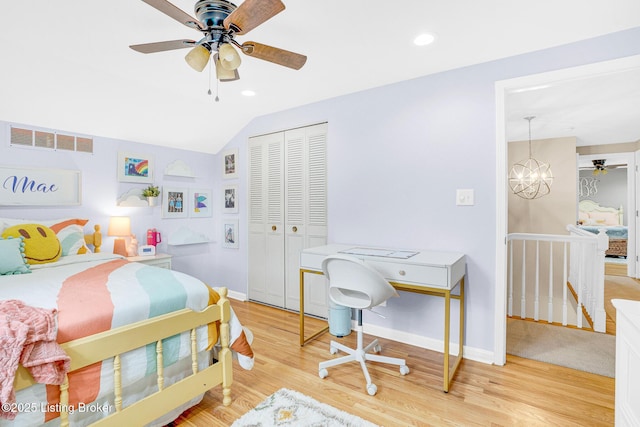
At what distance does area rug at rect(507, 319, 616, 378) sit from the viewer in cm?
233

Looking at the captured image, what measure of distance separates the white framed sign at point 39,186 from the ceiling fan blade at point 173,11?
8.08 ft

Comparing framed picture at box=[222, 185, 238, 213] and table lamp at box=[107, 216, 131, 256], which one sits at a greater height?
framed picture at box=[222, 185, 238, 213]

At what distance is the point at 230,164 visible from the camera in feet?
13.6

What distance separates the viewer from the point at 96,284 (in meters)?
1.88

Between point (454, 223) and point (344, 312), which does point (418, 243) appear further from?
point (344, 312)

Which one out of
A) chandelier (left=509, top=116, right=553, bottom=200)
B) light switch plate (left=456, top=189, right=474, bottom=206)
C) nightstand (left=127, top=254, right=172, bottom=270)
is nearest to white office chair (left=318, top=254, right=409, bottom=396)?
light switch plate (left=456, top=189, right=474, bottom=206)

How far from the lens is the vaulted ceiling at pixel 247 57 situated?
1812mm

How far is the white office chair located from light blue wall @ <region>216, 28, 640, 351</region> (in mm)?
711

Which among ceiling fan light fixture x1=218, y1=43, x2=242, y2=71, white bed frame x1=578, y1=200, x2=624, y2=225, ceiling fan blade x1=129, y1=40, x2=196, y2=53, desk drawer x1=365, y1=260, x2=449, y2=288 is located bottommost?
desk drawer x1=365, y1=260, x2=449, y2=288

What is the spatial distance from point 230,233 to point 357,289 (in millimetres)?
2572

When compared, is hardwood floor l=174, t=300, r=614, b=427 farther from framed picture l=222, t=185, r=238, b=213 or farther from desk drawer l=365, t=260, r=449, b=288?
framed picture l=222, t=185, r=238, b=213

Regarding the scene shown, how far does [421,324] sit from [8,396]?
256 centimetres

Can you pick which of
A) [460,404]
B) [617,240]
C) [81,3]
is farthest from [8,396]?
[617,240]

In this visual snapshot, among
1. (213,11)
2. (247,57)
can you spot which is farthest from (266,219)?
(213,11)
